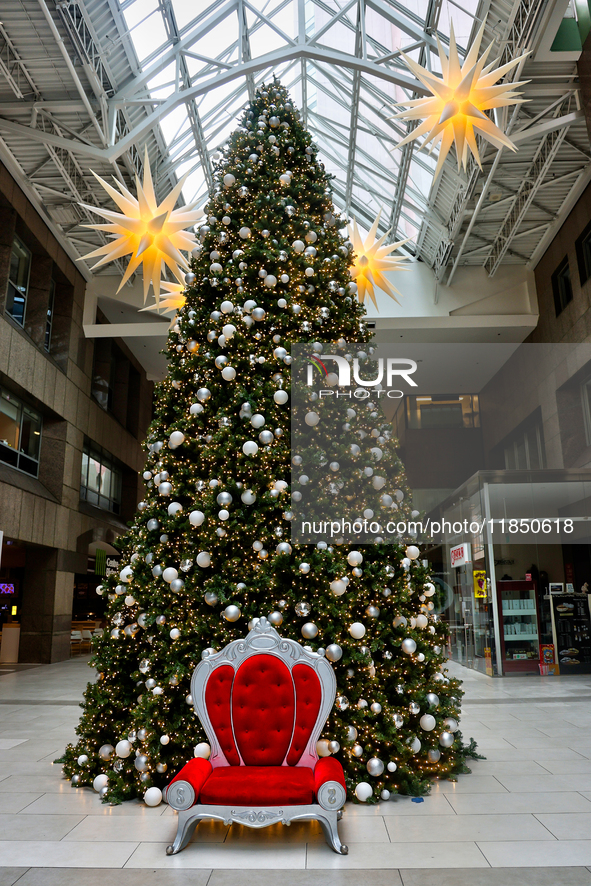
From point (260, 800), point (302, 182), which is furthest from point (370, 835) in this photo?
point (302, 182)

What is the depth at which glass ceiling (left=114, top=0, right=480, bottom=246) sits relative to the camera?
11.2 metres

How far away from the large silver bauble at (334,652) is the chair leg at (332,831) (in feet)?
3.45

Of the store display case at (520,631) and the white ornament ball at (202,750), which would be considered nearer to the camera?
the white ornament ball at (202,750)

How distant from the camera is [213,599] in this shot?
15.1ft

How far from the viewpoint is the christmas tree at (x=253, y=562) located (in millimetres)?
4566

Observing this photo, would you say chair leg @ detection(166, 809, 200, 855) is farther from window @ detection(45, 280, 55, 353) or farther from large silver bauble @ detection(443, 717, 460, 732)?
window @ detection(45, 280, 55, 353)

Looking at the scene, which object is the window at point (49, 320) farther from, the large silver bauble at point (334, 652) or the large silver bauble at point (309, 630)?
the large silver bauble at point (334, 652)

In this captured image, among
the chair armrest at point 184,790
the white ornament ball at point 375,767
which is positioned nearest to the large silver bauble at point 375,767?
the white ornament ball at point 375,767

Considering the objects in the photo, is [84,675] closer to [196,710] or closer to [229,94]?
[196,710]

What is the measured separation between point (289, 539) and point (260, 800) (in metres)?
1.77

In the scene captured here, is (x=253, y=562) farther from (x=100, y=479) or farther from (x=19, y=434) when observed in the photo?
(x=100, y=479)

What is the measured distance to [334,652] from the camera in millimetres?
4488

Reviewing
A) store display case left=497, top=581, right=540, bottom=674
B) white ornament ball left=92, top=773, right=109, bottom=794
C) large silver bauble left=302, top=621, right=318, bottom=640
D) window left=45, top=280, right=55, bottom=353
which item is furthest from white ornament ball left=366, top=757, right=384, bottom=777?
window left=45, top=280, right=55, bottom=353

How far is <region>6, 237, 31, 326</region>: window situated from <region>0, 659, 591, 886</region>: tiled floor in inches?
430
